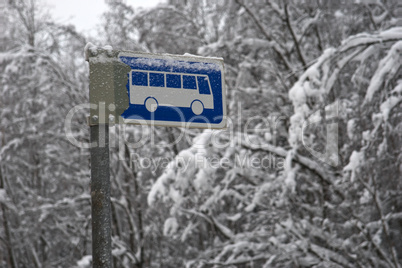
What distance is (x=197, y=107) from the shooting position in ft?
5.32

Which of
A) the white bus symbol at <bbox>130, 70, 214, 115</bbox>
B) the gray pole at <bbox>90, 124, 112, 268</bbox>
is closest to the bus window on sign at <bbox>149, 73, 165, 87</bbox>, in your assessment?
the white bus symbol at <bbox>130, 70, 214, 115</bbox>

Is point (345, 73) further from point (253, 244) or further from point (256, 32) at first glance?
point (253, 244)

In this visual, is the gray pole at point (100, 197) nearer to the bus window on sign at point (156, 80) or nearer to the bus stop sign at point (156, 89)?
the bus stop sign at point (156, 89)

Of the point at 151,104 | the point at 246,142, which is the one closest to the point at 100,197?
the point at 151,104

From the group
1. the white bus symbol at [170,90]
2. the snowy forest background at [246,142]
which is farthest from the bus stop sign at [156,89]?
the snowy forest background at [246,142]

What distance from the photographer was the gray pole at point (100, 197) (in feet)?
4.68

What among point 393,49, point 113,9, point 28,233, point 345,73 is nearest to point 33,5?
point 113,9

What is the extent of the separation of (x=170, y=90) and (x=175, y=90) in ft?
0.06

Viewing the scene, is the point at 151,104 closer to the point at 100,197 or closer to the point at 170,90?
the point at 170,90

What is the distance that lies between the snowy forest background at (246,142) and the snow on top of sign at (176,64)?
2.81 m

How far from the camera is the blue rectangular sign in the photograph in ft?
5.09

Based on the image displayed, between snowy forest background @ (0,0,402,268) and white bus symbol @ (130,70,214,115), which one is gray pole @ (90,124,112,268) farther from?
snowy forest background @ (0,0,402,268)

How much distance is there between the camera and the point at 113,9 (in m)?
9.07

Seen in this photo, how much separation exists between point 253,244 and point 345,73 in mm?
3129
